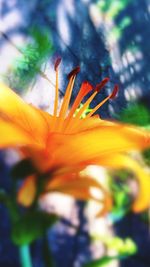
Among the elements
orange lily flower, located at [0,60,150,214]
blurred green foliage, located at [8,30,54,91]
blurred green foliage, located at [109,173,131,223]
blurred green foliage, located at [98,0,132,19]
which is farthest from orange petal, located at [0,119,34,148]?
blurred green foliage, located at [98,0,132,19]

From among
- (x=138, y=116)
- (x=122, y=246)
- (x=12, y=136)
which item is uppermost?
(x=12, y=136)

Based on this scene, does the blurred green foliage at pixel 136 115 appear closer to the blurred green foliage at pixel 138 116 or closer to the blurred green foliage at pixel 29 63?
the blurred green foliage at pixel 138 116

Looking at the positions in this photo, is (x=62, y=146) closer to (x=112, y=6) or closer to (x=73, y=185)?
(x=73, y=185)

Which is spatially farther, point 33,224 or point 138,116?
point 138,116

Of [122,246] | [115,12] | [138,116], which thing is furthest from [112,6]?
[122,246]

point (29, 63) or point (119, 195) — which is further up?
point (29, 63)

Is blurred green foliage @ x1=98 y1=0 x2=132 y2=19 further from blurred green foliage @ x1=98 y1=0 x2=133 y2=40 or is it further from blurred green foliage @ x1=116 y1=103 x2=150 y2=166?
blurred green foliage @ x1=116 y1=103 x2=150 y2=166

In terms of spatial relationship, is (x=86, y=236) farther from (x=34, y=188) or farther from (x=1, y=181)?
(x=34, y=188)
